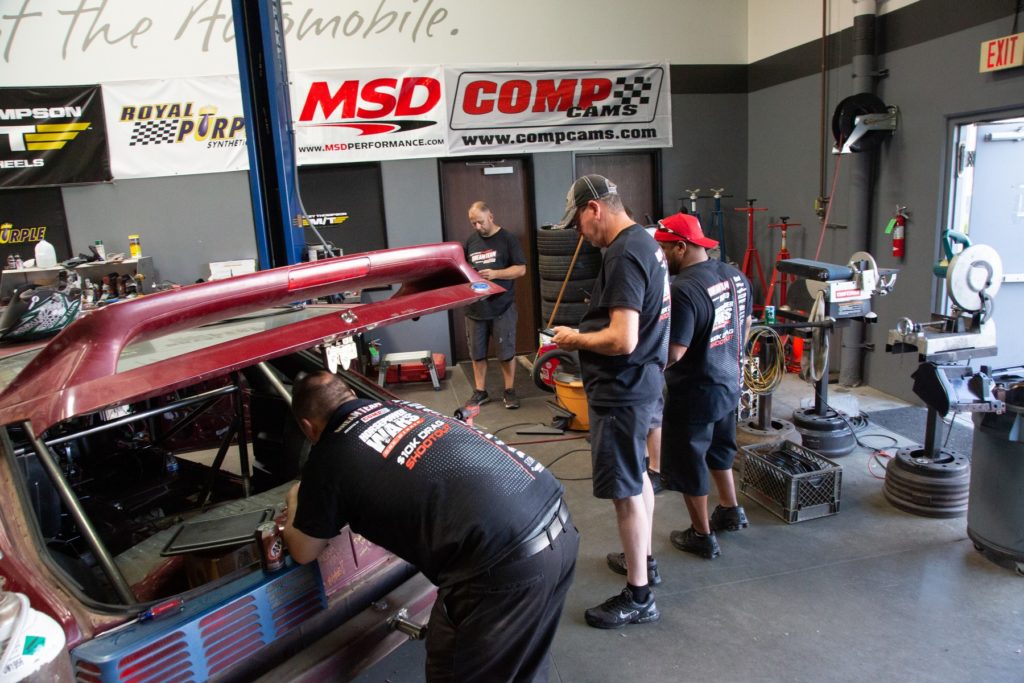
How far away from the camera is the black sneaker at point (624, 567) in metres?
3.22

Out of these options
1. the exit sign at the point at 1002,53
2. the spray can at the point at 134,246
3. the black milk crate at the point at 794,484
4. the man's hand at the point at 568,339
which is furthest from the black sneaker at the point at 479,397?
the exit sign at the point at 1002,53

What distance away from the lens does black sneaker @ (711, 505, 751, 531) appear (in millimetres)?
3662

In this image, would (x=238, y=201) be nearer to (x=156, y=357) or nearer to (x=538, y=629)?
(x=156, y=357)

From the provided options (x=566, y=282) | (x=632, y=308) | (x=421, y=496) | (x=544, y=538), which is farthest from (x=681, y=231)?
(x=566, y=282)

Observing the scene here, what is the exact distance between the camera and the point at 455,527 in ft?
5.72

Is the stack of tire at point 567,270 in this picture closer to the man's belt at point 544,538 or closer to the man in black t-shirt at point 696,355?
the man in black t-shirt at point 696,355

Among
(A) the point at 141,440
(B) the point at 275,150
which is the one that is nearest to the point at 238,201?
(B) the point at 275,150

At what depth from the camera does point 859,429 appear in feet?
16.6

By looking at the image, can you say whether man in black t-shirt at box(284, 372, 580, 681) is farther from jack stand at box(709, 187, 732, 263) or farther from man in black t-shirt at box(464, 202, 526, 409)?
jack stand at box(709, 187, 732, 263)

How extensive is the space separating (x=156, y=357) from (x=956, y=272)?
3.72 metres

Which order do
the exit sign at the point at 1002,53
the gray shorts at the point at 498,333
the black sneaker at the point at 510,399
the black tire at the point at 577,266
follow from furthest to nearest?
the black tire at the point at 577,266
the gray shorts at the point at 498,333
the black sneaker at the point at 510,399
the exit sign at the point at 1002,53

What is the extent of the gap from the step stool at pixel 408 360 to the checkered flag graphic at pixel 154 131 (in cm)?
313

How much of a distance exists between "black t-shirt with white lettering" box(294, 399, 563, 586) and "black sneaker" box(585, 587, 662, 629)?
1.26m

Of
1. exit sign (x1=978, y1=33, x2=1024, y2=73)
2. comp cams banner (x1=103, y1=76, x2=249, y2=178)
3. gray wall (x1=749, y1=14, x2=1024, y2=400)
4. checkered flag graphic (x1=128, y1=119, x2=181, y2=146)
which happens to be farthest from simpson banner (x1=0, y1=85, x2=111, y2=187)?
exit sign (x1=978, y1=33, x2=1024, y2=73)
